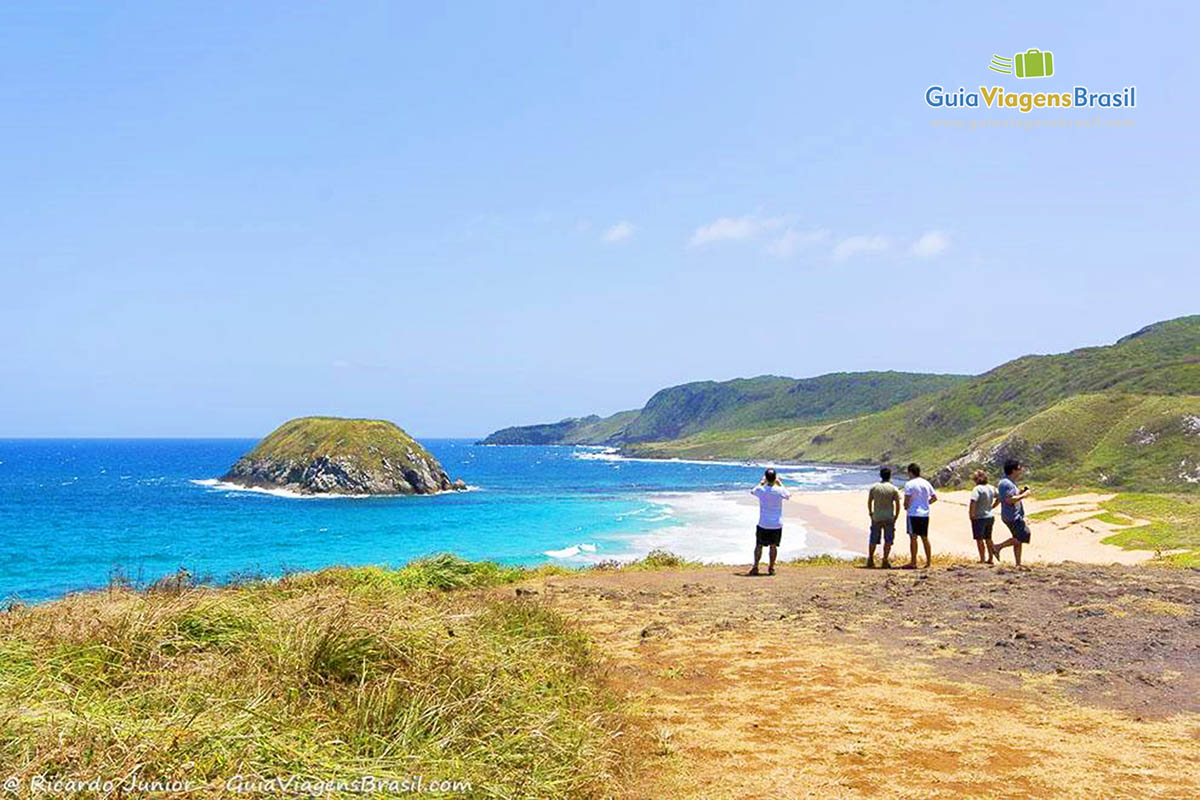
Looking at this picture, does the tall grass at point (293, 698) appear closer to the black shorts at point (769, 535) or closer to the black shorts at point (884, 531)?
the black shorts at point (769, 535)

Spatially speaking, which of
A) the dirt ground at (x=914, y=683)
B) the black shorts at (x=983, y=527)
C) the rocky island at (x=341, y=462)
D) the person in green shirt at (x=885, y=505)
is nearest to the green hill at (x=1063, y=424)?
the black shorts at (x=983, y=527)

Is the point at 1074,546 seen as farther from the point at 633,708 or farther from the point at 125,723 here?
the point at 125,723

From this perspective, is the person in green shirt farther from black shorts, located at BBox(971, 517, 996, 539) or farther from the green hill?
Result: the green hill

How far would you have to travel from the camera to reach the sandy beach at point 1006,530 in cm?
2791

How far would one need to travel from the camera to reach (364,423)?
8894cm

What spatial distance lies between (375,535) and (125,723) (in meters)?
45.8

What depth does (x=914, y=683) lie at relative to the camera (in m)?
8.16

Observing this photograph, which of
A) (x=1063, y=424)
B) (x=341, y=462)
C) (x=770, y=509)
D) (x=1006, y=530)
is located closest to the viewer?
(x=770, y=509)

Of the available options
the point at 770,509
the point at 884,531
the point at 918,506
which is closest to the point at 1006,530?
the point at 884,531

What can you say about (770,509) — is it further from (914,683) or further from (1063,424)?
(1063,424)

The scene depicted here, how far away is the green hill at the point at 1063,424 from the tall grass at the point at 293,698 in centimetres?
6629

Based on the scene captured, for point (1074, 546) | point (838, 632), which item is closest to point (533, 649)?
point (838, 632)

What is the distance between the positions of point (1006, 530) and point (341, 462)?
63.2 meters

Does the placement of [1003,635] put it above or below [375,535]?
above
